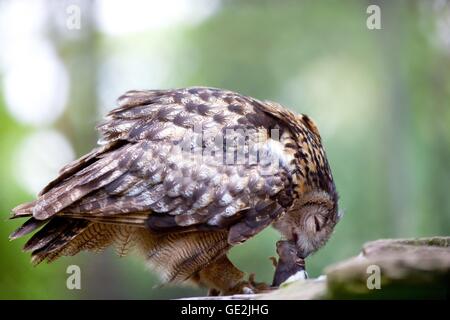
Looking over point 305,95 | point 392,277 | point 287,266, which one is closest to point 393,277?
point 392,277

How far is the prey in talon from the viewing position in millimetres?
3154

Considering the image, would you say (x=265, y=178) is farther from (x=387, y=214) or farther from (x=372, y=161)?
(x=372, y=161)

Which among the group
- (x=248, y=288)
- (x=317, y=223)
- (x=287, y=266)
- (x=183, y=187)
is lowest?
(x=248, y=288)

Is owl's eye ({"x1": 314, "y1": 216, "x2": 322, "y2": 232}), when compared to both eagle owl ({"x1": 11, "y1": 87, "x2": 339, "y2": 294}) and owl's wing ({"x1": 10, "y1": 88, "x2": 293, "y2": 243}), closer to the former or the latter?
eagle owl ({"x1": 11, "y1": 87, "x2": 339, "y2": 294})

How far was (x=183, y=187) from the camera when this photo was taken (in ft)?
9.95

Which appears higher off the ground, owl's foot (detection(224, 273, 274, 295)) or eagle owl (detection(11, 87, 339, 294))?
eagle owl (detection(11, 87, 339, 294))

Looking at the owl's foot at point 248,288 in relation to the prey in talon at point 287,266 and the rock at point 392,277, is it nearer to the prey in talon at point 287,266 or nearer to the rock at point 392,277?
the prey in talon at point 287,266

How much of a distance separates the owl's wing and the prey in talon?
288 millimetres

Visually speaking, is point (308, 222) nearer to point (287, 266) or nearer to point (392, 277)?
point (287, 266)

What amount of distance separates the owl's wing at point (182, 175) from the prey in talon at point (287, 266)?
288 millimetres

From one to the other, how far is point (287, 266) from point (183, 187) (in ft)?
2.15

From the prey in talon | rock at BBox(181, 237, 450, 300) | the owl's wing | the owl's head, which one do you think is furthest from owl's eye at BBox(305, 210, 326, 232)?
rock at BBox(181, 237, 450, 300)

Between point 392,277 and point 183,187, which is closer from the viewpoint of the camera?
point 392,277
